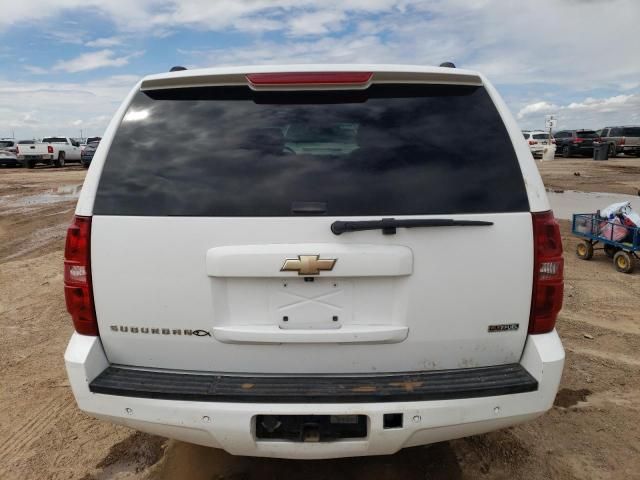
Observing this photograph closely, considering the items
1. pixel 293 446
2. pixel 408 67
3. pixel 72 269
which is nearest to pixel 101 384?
pixel 72 269

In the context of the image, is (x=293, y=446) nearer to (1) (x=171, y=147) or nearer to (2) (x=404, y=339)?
(2) (x=404, y=339)

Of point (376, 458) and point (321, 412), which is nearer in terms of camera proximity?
point (321, 412)

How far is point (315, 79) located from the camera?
2223 millimetres

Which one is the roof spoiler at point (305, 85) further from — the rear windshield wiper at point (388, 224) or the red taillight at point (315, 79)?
the rear windshield wiper at point (388, 224)

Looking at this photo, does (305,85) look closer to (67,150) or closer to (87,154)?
(87,154)

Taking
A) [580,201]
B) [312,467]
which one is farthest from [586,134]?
[312,467]

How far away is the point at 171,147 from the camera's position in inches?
87.7

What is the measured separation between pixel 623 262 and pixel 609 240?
342mm

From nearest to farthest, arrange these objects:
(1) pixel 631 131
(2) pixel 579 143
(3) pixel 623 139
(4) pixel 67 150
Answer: (4) pixel 67 150 < (3) pixel 623 139 < (1) pixel 631 131 < (2) pixel 579 143

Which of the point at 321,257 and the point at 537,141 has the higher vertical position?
the point at 321,257

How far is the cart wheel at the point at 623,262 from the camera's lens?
6734mm

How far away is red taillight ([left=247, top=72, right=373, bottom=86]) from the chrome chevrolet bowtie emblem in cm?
79

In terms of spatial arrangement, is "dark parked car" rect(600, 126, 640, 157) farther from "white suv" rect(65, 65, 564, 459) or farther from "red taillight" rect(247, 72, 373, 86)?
"red taillight" rect(247, 72, 373, 86)

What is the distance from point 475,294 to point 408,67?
1075 mm
